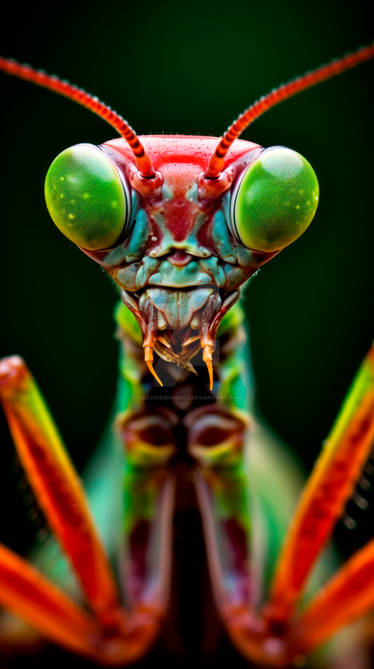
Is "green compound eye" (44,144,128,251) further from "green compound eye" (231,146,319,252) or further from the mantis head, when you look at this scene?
"green compound eye" (231,146,319,252)

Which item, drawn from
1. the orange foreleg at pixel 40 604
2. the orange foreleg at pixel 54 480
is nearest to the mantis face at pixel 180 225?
the orange foreleg at pixel 54 480

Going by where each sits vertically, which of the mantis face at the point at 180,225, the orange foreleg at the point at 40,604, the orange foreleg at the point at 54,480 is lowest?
the orange foreleg at the point at 40,604

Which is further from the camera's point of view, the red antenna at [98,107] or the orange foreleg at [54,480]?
the orange foreleg at [54,480]

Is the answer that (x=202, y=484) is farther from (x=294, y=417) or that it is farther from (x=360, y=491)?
(x=294, y=417)

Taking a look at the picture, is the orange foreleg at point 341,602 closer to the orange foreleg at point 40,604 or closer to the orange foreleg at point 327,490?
the orange foreleg at point 327,490

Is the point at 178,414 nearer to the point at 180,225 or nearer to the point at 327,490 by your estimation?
the point at 327,490

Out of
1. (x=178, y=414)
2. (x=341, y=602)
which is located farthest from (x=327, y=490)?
(x=178, y=414)
